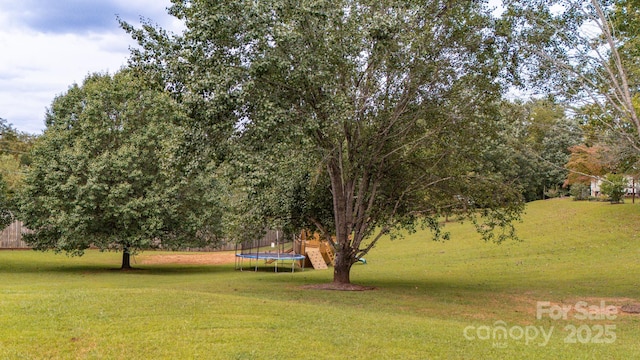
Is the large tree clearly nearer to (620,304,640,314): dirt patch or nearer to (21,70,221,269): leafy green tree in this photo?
(620,304,640,314): dirt patch

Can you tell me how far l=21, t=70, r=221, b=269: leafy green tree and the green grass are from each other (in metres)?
1.72

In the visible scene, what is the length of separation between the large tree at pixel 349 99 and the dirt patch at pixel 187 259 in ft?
41.0

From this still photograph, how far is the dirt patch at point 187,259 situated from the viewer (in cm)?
2998

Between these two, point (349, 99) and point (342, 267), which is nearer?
point (349, 99)

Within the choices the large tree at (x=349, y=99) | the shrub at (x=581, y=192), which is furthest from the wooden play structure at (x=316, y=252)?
the shrub at (x=581, y=192)

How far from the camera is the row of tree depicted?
503 inches

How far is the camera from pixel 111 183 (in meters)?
22.7

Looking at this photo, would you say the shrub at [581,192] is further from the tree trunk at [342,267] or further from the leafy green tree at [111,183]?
the tree trunk at [342,267]

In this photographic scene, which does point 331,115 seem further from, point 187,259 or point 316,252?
point 187,259

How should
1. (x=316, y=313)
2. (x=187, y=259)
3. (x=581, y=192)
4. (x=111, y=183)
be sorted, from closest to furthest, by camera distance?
(x=316, y=313), (x=111, y=183), (x=187, y=259), (x=581, y=192)

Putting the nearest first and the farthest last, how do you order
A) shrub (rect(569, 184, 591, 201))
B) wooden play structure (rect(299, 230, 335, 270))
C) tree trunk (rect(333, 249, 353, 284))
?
tree trunk (rect(333, 249, 353, 284))
wooden play structure (rect(299, 230, 335, 270))
shrub (rect(569, 184, 591, 201))

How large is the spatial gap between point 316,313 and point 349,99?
6208 millimetres

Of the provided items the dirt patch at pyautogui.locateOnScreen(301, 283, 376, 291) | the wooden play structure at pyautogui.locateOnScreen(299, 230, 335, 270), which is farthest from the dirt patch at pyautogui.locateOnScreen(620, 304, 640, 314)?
the wooden play structure at pyautogui.locateOnScreen(299, 230, 335, 270)

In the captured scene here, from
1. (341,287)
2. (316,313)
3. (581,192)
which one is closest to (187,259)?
(341,287)
